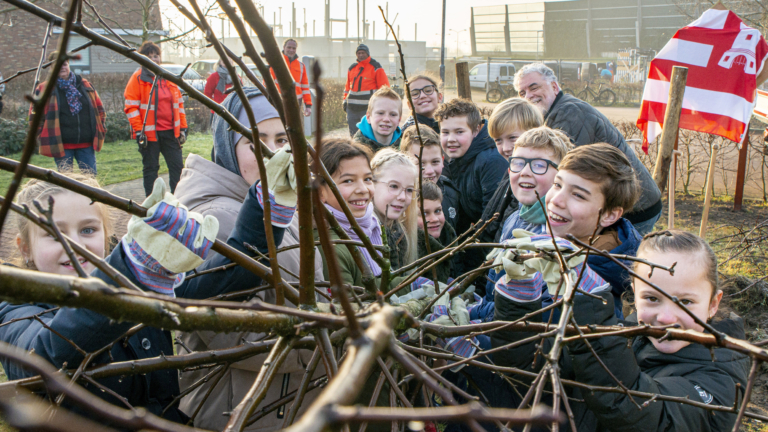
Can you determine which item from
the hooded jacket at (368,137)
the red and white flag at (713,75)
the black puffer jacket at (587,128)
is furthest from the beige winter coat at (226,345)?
the red and white flag at (713,75)

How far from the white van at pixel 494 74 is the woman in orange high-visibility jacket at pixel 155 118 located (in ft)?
65.9

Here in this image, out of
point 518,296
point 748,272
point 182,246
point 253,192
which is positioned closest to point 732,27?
point 748,272

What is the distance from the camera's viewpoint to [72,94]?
6.11m

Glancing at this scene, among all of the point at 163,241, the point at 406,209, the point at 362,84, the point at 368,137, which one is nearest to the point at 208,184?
the point at 163,241

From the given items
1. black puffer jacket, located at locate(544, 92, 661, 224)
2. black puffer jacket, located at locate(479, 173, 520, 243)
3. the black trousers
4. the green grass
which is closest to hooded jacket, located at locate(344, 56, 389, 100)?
the green grass

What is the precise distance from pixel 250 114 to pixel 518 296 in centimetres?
107

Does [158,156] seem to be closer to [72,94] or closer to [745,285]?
[72,94]

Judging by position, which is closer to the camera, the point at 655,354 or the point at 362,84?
the point at 655,354

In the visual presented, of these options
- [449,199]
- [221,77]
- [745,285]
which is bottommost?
[745,285]

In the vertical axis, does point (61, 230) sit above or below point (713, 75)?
Result: below

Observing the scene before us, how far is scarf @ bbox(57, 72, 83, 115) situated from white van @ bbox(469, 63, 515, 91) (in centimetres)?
2080

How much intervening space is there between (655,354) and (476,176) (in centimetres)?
227

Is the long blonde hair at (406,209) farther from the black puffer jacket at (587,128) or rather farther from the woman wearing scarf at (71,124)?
the woman wearing scarf at (71,124)

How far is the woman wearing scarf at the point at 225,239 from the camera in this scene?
1720 millimetres
